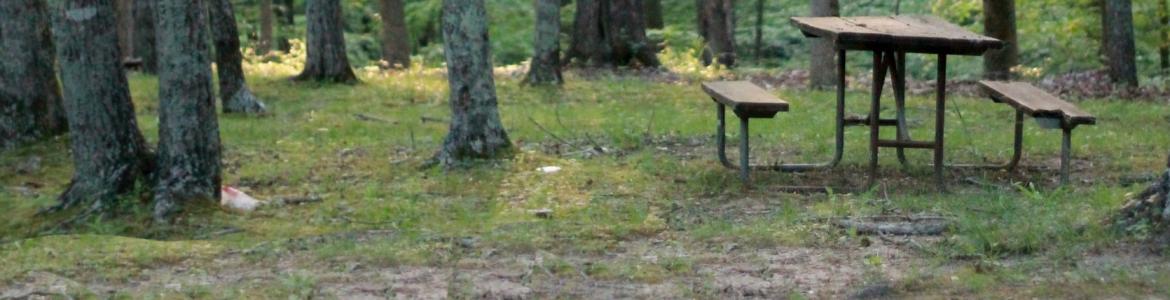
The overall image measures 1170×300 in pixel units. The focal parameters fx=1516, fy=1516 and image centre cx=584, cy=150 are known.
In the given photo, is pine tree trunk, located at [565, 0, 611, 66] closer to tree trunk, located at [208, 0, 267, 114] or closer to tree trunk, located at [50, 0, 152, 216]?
tree trunk, located at [208, 0, 267, 114]

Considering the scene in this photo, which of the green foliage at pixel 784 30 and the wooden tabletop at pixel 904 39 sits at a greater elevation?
the wooden tabletop at pixel 904 39

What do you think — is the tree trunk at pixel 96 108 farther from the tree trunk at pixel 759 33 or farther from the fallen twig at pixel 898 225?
the tree trunk at pixel 759 33

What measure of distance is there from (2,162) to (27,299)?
5.97 meters

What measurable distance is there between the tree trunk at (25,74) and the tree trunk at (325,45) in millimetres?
7262

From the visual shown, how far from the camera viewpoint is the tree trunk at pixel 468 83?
1124cm

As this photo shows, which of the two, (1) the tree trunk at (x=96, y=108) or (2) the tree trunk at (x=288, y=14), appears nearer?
(1) the tree trunk at (x=96, y=108)

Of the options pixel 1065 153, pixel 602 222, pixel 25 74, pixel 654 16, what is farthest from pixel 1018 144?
pixel 654 16

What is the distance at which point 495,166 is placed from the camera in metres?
11.3

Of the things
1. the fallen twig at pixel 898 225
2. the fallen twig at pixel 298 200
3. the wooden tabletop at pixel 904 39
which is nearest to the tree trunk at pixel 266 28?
the fallen twig at pixel 298 200

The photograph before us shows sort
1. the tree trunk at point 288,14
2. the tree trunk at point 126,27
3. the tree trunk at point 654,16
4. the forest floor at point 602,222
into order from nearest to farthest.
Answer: the forest floor at point 602,222
the tree trunk at point 126,27
the tree trunk at point 654,16
the tree trunk at point 288,14

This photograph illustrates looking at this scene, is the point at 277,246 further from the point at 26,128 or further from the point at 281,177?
the point at 26,128

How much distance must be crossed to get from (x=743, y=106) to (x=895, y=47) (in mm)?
1055

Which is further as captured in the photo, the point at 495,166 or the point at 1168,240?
the point at 495,166

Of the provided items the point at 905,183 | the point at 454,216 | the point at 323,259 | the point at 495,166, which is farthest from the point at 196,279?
the point at 905,183
